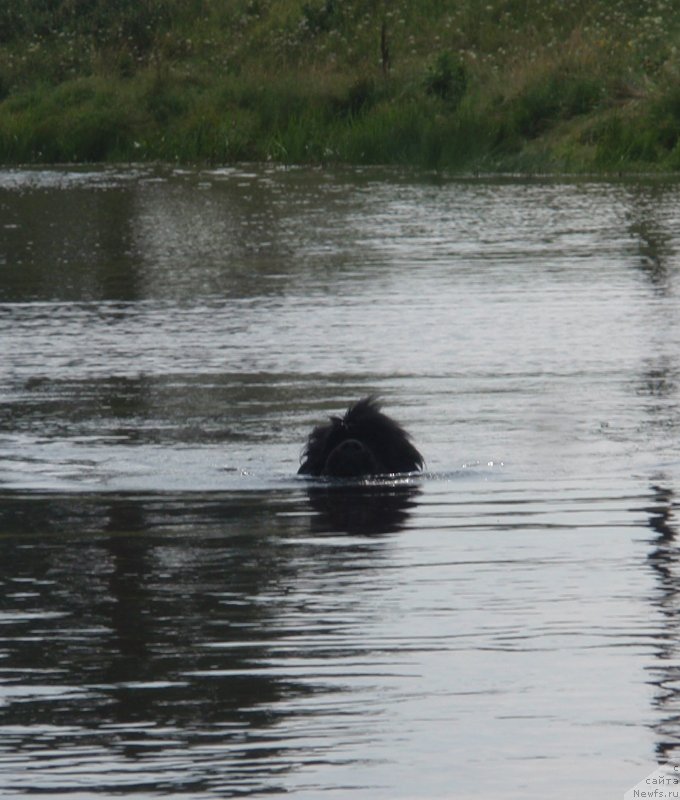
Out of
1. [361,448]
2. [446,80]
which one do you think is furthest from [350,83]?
[361,448]

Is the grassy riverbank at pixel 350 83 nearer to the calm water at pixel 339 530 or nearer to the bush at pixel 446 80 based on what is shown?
the bush at pixel 446 80

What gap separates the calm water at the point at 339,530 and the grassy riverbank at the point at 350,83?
32.7 feet

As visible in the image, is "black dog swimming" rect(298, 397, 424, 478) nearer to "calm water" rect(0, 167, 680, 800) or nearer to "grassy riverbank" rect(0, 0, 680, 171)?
"calm water" rect(0, 167, 680, 800)

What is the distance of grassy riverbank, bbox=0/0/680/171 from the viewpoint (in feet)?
97.6

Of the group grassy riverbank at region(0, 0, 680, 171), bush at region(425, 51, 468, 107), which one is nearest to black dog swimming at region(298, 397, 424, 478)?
grassy riverbank at region(0, 0, 680, 171)

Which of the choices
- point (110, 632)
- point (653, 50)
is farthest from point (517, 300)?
point (653, 50)

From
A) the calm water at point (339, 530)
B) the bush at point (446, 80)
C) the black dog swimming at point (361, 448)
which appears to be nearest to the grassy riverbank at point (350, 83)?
the bush at point (446, 80)

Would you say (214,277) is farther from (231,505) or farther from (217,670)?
(217,670)

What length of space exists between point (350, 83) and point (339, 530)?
25859mm

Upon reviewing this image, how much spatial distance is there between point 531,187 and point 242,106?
10253 mm

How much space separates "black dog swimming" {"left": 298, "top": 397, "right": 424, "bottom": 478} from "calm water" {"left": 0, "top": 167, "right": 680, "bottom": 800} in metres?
0.13

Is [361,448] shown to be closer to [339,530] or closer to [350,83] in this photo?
[339,530]

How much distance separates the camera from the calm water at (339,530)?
5.43 m

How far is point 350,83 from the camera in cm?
3384
